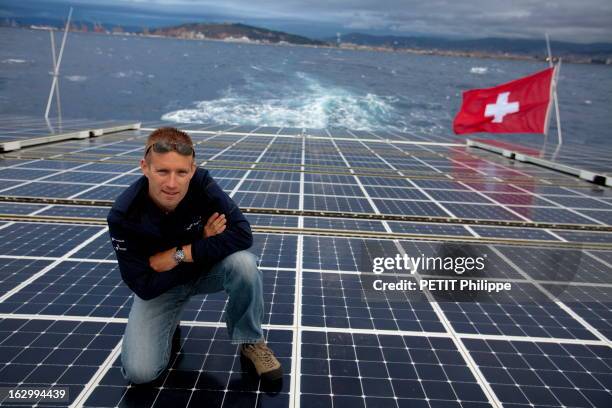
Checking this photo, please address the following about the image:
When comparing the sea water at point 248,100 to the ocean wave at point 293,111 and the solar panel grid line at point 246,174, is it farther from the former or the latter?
the solar panel grid line at point 246,174

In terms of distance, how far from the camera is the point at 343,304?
4.64m

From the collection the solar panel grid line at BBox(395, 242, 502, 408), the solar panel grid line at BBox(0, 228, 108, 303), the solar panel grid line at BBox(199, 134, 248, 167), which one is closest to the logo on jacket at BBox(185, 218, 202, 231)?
the solar panel grid line at BBox(0, 228, 108, 303)

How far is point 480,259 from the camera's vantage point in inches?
237

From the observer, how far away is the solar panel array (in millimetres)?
3346

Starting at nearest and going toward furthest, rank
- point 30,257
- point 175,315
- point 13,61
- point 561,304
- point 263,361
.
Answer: point 263,361 < point 175,315 < point 561,304 < point 30,257 < point 13,61

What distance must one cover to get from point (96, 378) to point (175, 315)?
31.2 inches

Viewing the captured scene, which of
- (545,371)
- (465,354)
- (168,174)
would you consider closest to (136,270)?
(168,174)

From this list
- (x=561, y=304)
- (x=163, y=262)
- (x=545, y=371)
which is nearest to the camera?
(x=163, y=262)

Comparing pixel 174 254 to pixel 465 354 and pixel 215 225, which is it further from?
pixel 465 354

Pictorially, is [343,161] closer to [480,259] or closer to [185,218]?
[480,259]

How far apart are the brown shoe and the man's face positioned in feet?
4.93

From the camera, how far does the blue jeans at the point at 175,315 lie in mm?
3180

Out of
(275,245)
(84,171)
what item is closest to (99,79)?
(84,171)

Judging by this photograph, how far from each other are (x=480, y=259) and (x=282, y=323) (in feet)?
11.5
